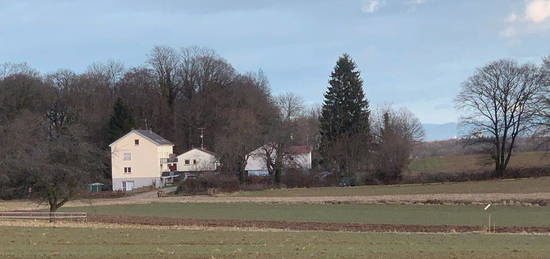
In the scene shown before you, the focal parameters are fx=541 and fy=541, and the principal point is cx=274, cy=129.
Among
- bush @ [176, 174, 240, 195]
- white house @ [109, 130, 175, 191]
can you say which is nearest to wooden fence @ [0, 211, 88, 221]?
bush @ [176, 174, 240, 195]

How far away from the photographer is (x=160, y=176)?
89750 mm

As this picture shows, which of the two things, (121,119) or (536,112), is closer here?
(536,112)

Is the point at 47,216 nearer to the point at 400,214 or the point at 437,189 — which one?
the point at 400,214

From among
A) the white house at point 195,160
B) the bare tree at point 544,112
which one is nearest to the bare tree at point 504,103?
the bare tree at point 544,112

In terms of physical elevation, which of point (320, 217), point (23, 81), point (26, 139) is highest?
point (23, 81)

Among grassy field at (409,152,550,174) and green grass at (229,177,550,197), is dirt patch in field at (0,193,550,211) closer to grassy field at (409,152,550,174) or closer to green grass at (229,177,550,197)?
green grass at (229,177,550,197)

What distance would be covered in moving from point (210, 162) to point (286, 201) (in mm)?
34295

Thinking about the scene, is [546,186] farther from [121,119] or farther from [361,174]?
[121,119]

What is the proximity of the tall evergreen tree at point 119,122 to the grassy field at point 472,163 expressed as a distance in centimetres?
4918

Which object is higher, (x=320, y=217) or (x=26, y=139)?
(x=26, y=139)

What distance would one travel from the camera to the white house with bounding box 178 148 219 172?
88.6 meters

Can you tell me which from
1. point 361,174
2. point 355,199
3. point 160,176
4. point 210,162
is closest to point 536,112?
point 361,174

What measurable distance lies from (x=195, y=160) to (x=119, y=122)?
15295 mm

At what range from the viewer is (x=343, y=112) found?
80000 mm
